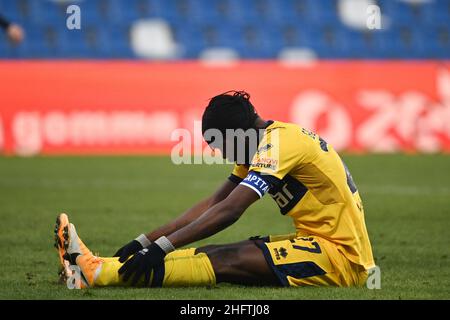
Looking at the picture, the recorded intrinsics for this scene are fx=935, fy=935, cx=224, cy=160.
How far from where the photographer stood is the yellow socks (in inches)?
249

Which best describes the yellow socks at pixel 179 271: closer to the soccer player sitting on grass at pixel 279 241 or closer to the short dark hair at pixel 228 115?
the soccer player sitting on grass at pixel 279 241

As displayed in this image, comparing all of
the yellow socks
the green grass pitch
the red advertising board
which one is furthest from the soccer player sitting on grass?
the red advertising board

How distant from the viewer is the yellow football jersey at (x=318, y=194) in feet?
20.7

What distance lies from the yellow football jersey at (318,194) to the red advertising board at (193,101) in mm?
13046

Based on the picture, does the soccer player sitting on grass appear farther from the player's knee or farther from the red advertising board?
the red advertising board

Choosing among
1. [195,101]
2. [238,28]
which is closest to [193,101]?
[195,101]

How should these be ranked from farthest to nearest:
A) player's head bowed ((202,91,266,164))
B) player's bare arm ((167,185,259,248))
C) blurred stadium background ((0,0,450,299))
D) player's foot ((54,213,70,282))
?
1. blurred stadium background ((0,0,450,299))
2. player's foot ((54,213,70,282))
3. player's head bowed ((202,91,266,164))
4. player's bare arm ((167,185,259,248))

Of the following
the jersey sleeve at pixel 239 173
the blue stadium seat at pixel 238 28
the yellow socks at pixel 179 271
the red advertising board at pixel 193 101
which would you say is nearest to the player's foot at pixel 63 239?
the yellow socks at pixel 179 271

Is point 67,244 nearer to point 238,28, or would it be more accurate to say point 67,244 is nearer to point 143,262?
point 143,262

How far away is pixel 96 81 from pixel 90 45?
2941mm

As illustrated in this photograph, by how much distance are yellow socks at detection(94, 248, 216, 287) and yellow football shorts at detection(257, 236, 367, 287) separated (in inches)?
16.2

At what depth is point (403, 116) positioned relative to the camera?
2017cm

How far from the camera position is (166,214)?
37.8 ft
